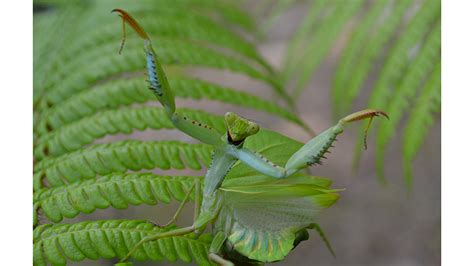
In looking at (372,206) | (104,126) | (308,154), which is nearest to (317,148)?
(308,154)

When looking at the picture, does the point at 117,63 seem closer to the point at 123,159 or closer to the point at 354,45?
the point at 123,159

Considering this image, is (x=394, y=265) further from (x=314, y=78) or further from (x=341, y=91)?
(x=314, y=78)

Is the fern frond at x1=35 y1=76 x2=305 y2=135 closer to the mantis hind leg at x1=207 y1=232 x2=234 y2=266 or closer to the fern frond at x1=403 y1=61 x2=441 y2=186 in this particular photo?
the fern frond at x1=403 y1=61 x2=441 y2=186

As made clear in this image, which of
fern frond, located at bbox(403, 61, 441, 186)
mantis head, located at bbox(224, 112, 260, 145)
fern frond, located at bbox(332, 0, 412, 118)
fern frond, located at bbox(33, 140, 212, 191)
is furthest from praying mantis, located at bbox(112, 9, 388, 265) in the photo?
fern frond, located at bbox(332, 0, 412, 118)

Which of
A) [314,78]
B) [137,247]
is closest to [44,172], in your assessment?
[137,247]

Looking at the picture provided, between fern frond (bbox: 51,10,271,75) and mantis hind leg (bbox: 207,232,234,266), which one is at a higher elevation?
fern frond (bbox: 51,10,271,75)

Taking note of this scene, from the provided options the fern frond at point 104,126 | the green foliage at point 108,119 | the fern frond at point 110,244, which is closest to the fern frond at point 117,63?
the green foliage at point 108,119

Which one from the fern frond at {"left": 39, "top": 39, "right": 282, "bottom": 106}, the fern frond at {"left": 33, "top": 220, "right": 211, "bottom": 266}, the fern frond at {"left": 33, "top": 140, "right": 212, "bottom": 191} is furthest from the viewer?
the fern frond at {"left": 39, "top": 39, "right": 282, "bottom": 106}
